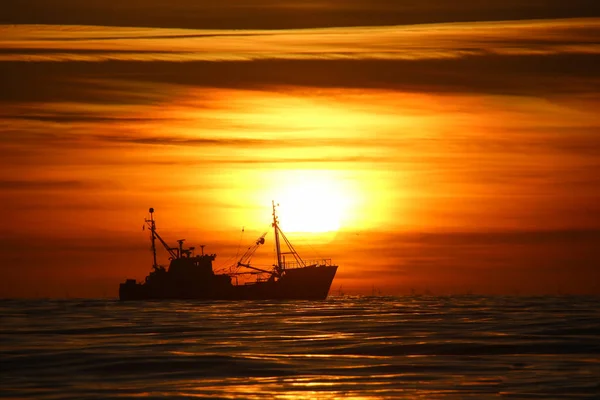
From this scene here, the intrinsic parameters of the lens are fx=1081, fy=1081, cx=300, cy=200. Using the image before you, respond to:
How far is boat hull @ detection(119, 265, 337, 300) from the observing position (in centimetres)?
17262

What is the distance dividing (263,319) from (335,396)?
59.0 metres

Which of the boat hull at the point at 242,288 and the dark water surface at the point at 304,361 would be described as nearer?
the dark water surface at the point at 304,361

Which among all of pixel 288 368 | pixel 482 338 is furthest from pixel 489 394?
pixel 482 338

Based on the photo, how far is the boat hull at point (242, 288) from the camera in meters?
173

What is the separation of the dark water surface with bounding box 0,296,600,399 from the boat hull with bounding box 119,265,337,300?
85.8 meters

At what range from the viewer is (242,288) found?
18000cm

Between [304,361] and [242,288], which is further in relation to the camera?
[242,288]

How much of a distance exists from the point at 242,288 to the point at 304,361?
127685 mm

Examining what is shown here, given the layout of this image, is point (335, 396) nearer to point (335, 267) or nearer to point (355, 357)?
point (355, 357)

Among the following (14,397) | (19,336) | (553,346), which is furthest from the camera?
(19,336)

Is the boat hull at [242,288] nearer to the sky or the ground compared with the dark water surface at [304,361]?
nearer to the sky

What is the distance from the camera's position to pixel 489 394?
39219mm

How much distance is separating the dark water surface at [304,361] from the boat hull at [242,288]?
3378 inches

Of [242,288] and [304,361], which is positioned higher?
[242,288]
